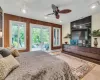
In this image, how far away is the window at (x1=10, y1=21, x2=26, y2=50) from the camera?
4.82 m

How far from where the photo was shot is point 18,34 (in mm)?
5039

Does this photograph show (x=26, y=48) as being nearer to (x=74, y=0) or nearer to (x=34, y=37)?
(x=34, y=37)

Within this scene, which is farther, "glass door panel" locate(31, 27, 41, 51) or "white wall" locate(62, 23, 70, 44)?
"white wall" locate(62, 23, 70, 44)

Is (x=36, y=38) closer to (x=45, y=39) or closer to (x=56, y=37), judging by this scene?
(x=45, y=39)

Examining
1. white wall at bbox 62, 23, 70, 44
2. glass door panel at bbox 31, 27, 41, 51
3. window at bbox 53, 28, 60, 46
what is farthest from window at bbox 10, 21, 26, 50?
white wall at bbox 62, 23, 70, 44

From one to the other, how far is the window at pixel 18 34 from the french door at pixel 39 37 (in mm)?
549

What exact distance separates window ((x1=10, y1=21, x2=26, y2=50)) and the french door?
55cm

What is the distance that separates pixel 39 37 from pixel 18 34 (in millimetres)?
1602

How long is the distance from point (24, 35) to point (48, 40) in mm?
2097

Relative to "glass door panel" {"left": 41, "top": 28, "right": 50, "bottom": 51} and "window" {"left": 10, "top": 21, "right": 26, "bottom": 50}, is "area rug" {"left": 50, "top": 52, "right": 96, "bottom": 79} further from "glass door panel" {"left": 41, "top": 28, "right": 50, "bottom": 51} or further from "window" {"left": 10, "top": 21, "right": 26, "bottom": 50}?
"window" {"left": 10, "top": 21, "right": 26, "bottom": 50}

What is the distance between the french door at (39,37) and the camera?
5.70m

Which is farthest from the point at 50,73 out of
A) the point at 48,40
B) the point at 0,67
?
the point at 48,40

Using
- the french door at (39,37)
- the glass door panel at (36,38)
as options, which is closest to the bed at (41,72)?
the french door at (39,37)

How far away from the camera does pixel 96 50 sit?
4027mm
